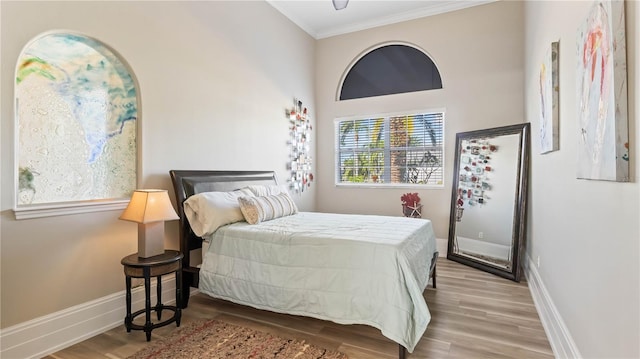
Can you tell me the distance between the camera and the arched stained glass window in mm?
5051

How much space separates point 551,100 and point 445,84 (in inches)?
101

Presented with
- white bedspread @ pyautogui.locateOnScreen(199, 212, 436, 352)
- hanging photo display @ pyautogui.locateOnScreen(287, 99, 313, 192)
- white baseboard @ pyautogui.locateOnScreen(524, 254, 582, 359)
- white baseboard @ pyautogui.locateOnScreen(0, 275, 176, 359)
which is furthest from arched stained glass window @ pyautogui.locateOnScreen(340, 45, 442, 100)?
white baseboard @ pyautogui.locateOnScreen(0, 275, 176, 359)

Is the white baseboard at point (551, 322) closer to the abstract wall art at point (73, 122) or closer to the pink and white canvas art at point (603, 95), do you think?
the pink and white canvas art at point (603, 95)

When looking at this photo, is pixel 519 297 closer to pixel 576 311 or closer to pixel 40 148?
pixel 576 311

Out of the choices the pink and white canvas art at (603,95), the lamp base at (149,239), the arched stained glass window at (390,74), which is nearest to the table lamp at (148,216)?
the lamp base at (149,239)

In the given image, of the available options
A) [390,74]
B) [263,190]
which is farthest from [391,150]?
[263,190]

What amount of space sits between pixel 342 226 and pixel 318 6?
3.43m

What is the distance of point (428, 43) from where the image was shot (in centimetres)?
498

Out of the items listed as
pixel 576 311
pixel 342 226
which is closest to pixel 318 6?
pixel 342 226

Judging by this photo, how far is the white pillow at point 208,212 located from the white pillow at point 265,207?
106mm

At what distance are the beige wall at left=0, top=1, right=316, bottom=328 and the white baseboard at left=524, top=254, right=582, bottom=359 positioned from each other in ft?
10.2

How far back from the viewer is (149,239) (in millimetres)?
2537

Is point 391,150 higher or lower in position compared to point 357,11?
lower

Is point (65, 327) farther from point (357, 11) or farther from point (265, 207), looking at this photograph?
point (357, 11)
